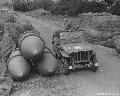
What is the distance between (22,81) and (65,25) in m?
9.93

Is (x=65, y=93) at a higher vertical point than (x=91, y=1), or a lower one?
lower

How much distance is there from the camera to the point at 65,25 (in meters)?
25.0

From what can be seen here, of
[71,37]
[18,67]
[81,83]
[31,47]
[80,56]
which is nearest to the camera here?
[81,83]

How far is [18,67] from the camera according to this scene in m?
15.9

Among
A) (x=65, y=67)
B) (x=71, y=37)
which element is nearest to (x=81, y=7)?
(x=71, y=37)

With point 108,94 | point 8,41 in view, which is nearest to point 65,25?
point 8,41

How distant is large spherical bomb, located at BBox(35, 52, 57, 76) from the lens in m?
16.1

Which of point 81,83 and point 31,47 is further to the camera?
point 31,47

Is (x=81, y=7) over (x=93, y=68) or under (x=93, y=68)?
over

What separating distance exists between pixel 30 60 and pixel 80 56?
8.99 ft

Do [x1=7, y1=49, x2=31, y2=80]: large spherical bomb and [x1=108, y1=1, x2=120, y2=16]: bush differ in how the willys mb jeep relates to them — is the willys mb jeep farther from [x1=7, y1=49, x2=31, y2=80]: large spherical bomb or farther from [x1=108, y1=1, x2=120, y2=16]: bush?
[x1=108, y1=1, x2=120, y2=16]: bush

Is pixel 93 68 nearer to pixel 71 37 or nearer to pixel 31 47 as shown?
pixel 71 37

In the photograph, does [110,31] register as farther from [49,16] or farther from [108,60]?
[49,16]

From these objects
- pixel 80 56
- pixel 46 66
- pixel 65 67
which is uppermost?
pixel 80 56
